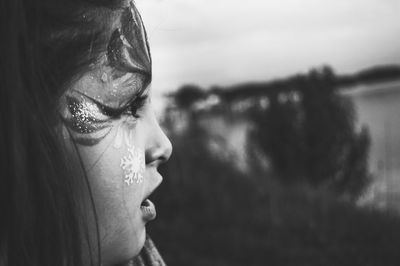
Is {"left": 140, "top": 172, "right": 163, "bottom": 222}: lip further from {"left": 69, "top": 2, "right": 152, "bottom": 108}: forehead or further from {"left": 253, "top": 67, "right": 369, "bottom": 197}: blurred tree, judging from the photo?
{"left": 253, "top": 67, "right": 369, "bottom": 197}: blurred tree

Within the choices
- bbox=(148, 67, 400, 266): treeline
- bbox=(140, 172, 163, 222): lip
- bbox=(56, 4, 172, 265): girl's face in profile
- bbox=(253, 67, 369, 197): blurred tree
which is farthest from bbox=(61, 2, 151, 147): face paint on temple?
bbox=(253, 67, 369, 197): blurred tree

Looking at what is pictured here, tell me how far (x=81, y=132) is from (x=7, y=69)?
151 mm

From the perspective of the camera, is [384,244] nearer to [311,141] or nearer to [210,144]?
[210,144]

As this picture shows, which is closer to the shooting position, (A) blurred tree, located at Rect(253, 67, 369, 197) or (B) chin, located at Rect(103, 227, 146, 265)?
(B) chin, located at Rect(103, 227, 146, 265)

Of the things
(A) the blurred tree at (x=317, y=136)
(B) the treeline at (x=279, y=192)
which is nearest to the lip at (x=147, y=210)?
(B) the treeline at (x=279, y=192)

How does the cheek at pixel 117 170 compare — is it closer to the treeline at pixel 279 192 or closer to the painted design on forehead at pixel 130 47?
the painted design on forehead at pixel 130 47

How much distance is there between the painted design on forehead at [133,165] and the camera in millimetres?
807

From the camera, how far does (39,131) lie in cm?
71

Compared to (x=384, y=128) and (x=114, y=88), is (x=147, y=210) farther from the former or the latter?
(x=384, y=128)

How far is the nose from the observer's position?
0.87m

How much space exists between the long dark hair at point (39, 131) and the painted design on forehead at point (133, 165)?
0.24ft

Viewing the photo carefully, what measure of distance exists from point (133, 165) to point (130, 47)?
21 centimetres

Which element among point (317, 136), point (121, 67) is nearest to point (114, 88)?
point (121, 67)

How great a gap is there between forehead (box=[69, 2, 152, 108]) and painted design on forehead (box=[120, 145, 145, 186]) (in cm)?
9
